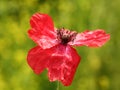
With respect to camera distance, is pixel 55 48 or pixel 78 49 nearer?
pixel 55 48

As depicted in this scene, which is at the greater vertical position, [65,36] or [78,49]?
[65,36]

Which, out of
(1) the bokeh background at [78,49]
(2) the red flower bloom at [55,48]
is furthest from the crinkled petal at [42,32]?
(1) the bokeh background at [78,49]

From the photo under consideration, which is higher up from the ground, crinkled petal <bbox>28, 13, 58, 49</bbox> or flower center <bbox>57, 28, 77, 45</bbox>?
crinkled petal <bbox>28, 13, 58, 49</bbox>

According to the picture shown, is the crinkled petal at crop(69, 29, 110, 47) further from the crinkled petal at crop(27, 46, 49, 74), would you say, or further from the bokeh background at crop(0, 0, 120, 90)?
the bokeh background at crop(0, 0, 120, 90)

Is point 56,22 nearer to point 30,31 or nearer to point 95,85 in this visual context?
point 95,85

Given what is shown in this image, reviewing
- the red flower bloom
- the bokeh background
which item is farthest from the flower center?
the bokeh background

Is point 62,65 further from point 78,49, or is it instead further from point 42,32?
point 78,49

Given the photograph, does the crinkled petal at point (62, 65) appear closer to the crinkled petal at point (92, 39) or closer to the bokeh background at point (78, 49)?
the crinkled petal at point (92, 39)

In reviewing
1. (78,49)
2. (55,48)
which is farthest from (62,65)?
(78,49)
